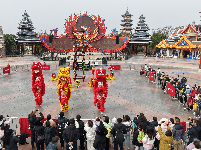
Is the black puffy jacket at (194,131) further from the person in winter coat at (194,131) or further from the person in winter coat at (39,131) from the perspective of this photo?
the person in winter coat at (39,131)

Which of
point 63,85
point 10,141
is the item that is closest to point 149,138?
point 10,141

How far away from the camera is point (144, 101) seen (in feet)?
44.5

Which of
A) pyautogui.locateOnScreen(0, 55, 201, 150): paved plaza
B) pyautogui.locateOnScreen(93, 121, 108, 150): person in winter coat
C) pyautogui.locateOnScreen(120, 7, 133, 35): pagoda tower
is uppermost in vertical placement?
pyautogui.locateOnScreen(120, 7, 133, 35): pagoda tower

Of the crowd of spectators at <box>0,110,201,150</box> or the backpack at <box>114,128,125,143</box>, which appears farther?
the backpack at <box>114,128,125,143</box>

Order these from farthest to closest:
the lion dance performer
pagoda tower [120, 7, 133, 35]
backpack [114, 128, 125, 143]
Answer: pagoda tower [120, 7, 133, 35], the lion dance performer, backpack [114, 128, 125, 143]

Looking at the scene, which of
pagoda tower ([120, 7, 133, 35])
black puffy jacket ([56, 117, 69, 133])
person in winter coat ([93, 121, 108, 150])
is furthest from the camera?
pagoda tower ([120, 7, 133, 35])

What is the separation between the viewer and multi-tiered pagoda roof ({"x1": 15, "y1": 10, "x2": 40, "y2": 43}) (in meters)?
53.6

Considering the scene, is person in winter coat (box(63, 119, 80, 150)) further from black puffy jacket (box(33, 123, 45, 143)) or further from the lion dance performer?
the lion dance performer

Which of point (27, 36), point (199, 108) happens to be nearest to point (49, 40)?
point (27, 36)

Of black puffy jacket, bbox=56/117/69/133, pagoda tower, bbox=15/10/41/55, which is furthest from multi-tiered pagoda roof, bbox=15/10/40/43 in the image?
black puffy jacket, bbox=56/117/69/133

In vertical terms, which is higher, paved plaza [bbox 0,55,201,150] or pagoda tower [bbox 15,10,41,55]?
pagoda tower [bbox 15,10,41,55]

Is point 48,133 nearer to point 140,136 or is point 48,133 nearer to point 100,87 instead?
point 140,136

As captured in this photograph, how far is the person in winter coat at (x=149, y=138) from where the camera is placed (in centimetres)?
612

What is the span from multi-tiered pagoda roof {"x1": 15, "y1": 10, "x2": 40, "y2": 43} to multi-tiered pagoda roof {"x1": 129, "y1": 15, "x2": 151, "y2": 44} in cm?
2927
